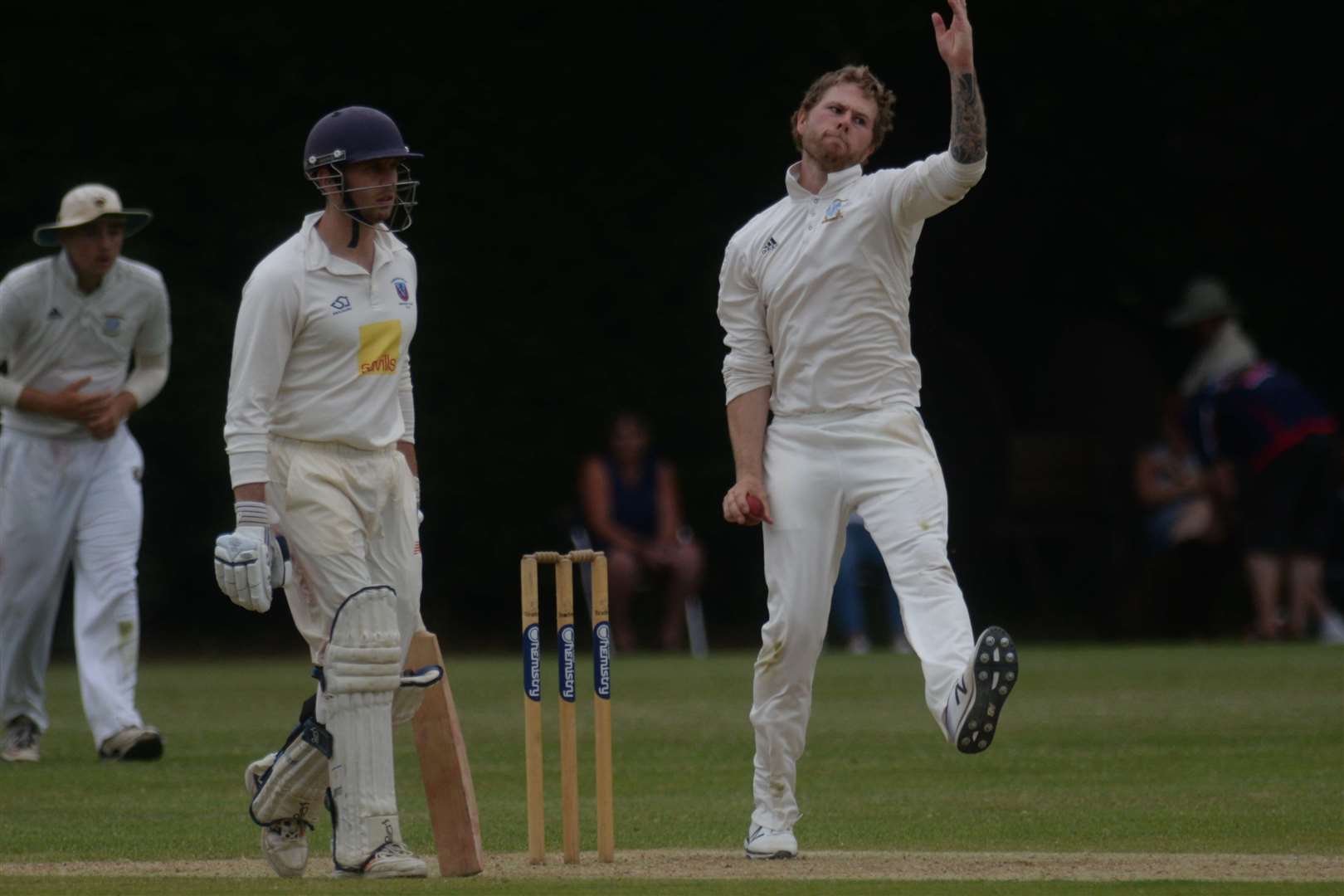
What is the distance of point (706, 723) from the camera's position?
10000mm

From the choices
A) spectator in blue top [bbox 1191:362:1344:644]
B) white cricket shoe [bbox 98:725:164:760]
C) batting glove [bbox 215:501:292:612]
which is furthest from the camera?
spectator in blue top [bbox 1191:362:1344:644]

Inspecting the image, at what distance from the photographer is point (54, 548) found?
9.02m

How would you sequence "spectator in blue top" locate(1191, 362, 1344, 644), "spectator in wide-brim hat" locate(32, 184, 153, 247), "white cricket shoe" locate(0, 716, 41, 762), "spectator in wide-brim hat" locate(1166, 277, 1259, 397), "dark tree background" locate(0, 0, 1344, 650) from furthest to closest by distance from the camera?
"dark tree background" locate(0, 0, 1344, 650), "spectator in wide-brim hat" locate(1166, 277, 1259, 397), "spectator in blue top" locate(1191, 362, 1344, 644), "white cricket shoe" locate(0, 716, 41, 762), "spectator in wide-brim hat" locate(32, 184, 153, 247)

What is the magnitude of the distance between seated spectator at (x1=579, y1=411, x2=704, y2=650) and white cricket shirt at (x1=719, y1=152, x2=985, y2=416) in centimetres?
865

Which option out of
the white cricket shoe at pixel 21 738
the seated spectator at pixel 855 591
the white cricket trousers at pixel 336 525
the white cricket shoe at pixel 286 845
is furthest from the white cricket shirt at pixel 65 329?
the seated spectator at pixel 855 591

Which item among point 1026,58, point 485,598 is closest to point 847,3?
point 1026,58

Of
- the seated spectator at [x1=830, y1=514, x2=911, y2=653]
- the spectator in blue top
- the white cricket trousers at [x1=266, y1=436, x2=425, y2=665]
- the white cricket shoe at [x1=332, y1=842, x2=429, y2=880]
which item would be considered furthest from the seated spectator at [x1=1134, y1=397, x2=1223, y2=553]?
the white cricket shoe at [x1=332, y1=842, x2=429, y2=880]

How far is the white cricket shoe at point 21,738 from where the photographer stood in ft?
29.4

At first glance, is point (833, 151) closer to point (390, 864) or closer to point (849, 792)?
point (390, 864)

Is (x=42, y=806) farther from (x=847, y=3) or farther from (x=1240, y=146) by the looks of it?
(x=1240, y=146)

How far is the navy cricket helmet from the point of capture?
5801 mm

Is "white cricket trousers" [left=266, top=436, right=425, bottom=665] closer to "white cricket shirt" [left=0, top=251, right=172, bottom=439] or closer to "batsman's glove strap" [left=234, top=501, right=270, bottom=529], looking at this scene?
"batsman's glove strap" [left=234, top=501, right=270, bottom=529]

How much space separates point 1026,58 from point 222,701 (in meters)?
7.82

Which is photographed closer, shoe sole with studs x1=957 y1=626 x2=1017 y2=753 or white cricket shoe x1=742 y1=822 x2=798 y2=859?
shoe sole with studs x1=957 y1=626 x2=1017 y2=753
